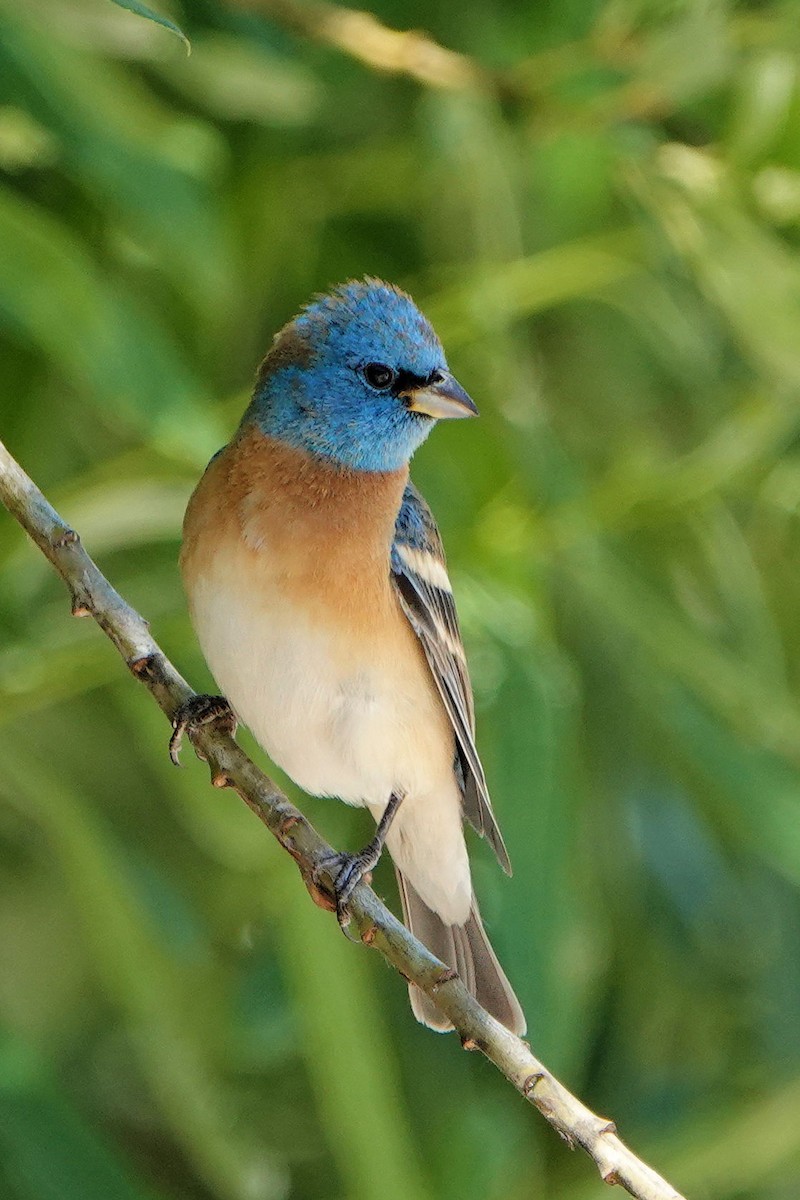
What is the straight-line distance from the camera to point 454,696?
361 cm

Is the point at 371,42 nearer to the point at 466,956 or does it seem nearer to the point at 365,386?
the point at 365,386

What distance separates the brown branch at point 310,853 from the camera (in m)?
2.27

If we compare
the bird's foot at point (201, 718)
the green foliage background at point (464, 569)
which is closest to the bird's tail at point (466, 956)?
the green foliage background at point (464, 569)

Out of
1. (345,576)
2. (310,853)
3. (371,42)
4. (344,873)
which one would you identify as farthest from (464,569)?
(371,42)

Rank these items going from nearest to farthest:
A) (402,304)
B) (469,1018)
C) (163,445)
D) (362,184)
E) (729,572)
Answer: (469,1018) → (163,445) → (402,304) → (729,572) → (362,184)

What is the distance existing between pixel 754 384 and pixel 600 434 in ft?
1.84

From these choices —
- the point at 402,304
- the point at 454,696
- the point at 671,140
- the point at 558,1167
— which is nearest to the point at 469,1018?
the point at 454,696

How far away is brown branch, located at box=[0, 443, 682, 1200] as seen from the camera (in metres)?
2.27

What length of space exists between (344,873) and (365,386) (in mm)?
1074

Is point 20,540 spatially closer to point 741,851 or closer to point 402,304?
point 402,304

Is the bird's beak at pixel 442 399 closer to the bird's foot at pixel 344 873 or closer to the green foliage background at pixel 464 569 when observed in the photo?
the green foliage background at pixel 464 569

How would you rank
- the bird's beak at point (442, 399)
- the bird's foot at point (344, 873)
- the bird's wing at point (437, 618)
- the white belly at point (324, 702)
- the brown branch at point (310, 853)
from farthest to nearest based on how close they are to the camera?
1. the bird's wing at point (437, 618)
2. the bird's beak at point (442, 399)
3. the white belly at point (324, 702)
4. the bird's foot at point (344, 873)
5. the brown branch at point (310, 853)

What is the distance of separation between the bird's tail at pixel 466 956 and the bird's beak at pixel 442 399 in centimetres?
120

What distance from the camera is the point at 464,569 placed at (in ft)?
12.0
